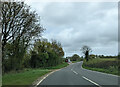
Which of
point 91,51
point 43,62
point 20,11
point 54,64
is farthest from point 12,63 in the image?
point 91,51

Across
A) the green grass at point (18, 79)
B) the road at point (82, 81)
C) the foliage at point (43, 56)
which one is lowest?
the road at point (82, 81)

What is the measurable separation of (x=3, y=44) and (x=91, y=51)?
7881cm

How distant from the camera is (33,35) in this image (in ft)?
106

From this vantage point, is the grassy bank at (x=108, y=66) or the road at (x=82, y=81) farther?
the grassy bank at (x=108, y=66)

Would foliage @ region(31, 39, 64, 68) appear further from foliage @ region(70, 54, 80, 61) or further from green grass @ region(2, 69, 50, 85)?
foliage @ region(70, 54, 80, 61)

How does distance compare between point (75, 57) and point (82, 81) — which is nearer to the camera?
point (82, 81)

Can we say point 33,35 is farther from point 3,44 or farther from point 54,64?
point 54,64

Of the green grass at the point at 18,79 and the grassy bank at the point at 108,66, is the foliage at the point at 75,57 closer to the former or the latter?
the grassy bank at the point at 108,66

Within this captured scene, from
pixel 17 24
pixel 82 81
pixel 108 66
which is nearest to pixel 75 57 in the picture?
pixel 108 66

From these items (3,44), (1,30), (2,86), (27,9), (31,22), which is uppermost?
(27,9)

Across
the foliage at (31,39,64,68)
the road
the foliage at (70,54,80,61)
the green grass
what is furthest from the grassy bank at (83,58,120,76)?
the foliage at (70,54,80,61)

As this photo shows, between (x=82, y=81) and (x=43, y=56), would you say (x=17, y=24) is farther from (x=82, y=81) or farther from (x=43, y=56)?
(x=43, y=56)

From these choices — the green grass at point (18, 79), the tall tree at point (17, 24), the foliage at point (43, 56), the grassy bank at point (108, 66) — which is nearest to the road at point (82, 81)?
the green grass at point (18, 79)

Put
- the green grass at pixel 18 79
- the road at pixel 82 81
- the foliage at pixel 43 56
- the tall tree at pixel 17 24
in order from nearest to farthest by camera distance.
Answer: the road at pixel 82 81 → the green grass at pixel 18 79 → the tall tree at pixel 17 24 → the foliage at pixel 43 56
